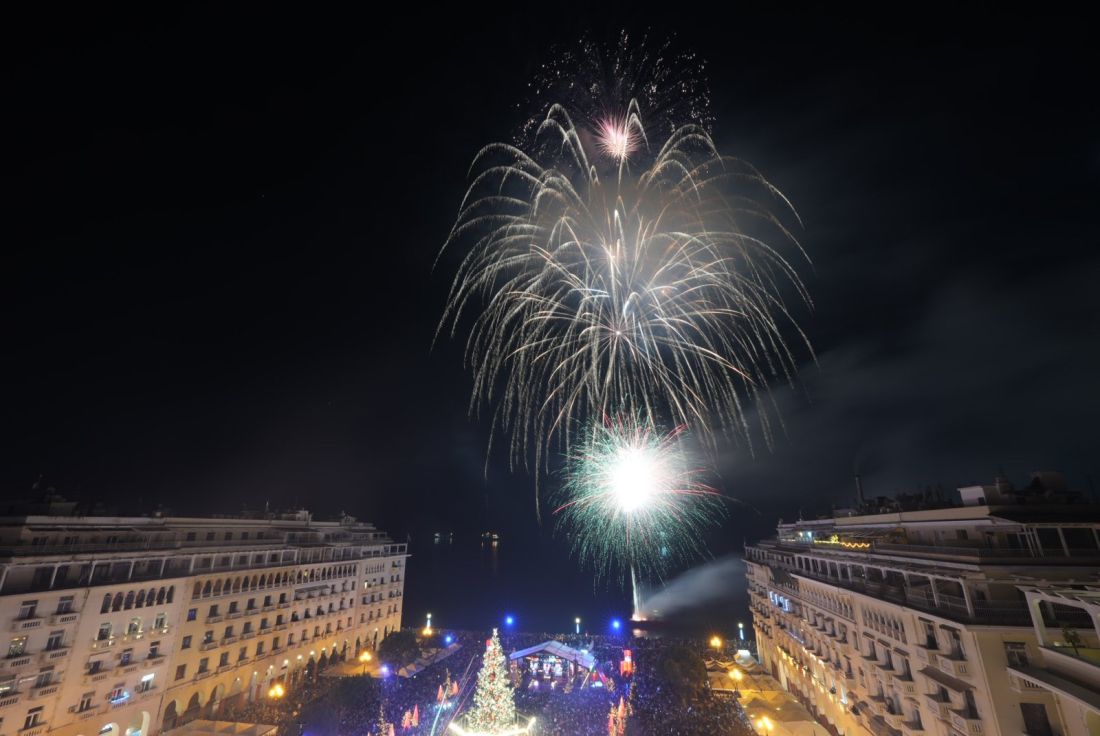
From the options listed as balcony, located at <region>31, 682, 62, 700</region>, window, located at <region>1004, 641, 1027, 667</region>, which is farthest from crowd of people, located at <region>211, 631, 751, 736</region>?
window, located at <region>1004, 641, 1027, 667</region>

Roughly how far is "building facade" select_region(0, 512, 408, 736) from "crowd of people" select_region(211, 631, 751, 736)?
131 inches

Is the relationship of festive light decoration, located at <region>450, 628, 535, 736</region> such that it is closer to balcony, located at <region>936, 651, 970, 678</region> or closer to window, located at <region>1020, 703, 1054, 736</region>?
balcony, located at <region>936, 651, 970, 678</region>

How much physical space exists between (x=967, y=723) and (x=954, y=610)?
135 inches

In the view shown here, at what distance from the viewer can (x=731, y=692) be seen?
33781 millimetres

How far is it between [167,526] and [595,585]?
389 ft

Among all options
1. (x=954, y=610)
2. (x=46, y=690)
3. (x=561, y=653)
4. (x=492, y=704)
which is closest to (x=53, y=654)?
(x=46, y=690)

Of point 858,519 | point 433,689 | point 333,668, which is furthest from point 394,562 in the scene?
point 858,519

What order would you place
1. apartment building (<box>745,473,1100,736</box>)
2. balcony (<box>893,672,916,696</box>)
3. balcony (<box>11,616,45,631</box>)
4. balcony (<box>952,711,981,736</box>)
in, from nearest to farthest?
apartment building (<box>745,473,1100,736</box>) < balcony (<box>952,711,981,736</box>) < balcony (<box>893,672,916,696</box>) < balcony (<box>11,616,45,631</box>)

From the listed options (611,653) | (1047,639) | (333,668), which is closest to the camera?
(1047,639)

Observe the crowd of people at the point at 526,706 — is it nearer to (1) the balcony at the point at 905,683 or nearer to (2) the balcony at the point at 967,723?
(1) the balcony at the point at 905,683

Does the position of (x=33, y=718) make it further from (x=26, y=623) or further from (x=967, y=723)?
(x=967, y=723)

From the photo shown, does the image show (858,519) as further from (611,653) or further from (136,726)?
(136,726)

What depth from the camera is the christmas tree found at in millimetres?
24797

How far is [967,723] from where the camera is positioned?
53.3ft
